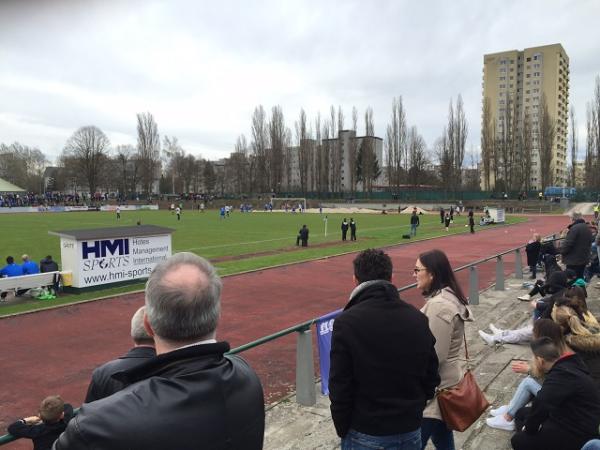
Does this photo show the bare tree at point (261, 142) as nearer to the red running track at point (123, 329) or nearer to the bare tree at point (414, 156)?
the bare tree at point (414, 156)

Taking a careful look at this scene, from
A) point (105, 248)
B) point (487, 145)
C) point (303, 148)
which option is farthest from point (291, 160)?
point (105, 248)

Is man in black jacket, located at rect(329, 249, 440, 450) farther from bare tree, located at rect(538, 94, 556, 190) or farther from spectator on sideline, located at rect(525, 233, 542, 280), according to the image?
bare tree, located at rect(538, 94, 556, 190)

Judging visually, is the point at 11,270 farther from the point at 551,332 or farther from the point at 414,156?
the point at 414,156

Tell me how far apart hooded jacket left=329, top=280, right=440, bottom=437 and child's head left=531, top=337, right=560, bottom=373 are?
62.0 inches

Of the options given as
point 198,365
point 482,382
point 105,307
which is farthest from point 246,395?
point 105,307

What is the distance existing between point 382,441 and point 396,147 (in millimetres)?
89630

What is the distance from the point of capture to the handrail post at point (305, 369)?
19.5ft

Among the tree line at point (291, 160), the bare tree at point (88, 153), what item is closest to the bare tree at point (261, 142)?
the tree line at point (291, 160)

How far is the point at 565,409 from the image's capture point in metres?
3.81

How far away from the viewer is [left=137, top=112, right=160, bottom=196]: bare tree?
9888cm

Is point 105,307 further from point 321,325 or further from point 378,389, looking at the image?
point 378,389

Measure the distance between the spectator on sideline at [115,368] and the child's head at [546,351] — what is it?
3209 mm

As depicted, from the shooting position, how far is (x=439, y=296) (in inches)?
152

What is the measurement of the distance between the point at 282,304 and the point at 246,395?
10945mm
